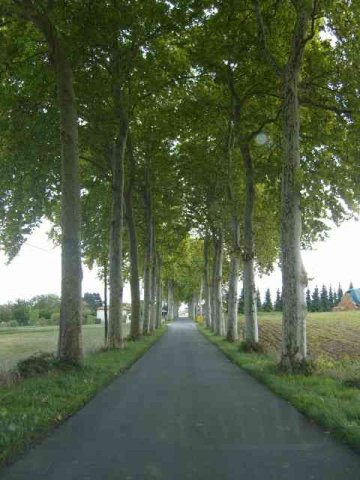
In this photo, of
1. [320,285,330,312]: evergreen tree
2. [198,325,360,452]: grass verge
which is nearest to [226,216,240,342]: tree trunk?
[198,325,360,452]: grass verge

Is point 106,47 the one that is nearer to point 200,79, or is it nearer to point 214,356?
point 200,79

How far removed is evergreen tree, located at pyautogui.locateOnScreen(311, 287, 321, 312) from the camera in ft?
475

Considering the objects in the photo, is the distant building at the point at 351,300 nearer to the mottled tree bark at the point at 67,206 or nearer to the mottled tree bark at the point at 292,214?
the mottled tree bark at the point at 292,214

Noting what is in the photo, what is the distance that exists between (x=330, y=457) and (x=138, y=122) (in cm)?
2461

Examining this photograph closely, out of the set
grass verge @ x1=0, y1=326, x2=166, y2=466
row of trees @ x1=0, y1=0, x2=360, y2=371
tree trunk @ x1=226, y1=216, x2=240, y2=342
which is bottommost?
grass verge @ x1=0, y1=326, x2=166, y2=466

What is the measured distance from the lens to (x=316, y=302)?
148 m

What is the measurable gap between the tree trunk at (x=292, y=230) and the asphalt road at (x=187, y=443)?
3012 mm

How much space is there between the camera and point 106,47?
61.3 feet

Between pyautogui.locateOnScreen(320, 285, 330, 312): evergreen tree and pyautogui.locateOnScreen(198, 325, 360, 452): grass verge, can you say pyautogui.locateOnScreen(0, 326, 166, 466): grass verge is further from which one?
pyautogui.locateOnScreen(320, 285, 330, 312): evergreen tree

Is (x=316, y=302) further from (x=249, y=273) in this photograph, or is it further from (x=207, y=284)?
(x=249, y=273)

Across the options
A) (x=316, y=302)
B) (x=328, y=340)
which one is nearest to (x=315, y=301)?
(x=316, y=302)

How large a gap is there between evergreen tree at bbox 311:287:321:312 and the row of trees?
392ft

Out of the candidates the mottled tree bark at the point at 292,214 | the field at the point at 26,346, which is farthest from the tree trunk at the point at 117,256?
the mottled tree bark at the point at 292,214

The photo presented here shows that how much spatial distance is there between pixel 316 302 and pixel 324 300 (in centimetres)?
330
